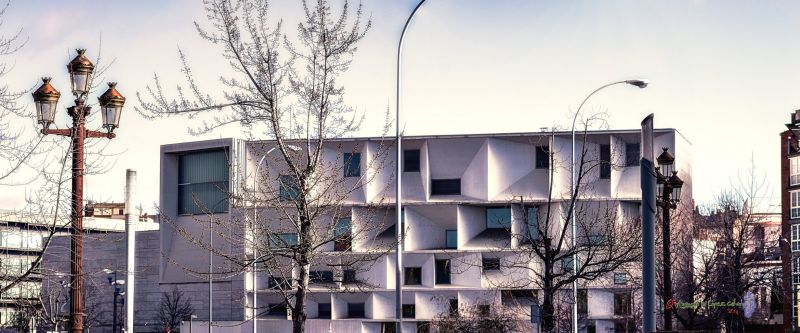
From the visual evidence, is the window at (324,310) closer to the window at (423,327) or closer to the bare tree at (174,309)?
the window at (423,327)

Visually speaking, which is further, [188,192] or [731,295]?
[188,192]

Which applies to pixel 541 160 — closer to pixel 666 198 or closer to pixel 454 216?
pixel 454 216

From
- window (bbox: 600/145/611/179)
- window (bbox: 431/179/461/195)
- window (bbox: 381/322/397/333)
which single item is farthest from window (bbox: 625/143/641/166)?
window (bbox: 381/322/397/333)

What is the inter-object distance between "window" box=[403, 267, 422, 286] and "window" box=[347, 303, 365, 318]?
348 cm

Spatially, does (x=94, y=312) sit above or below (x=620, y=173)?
below

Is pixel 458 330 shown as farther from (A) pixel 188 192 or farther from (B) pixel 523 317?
(A) pixel 188 192

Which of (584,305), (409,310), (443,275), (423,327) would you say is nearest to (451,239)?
(443,275)

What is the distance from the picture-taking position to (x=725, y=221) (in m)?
62.8

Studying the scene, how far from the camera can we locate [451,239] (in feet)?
291

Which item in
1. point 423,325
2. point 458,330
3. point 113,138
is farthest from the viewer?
point 423,325

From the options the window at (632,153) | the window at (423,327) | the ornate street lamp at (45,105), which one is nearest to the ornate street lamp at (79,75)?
the ornate street lamp at (45,105)

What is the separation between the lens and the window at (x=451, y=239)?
3472 inches

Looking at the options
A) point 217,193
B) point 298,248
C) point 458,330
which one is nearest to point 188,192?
point 217,193

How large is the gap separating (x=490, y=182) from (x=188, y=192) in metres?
21.9
